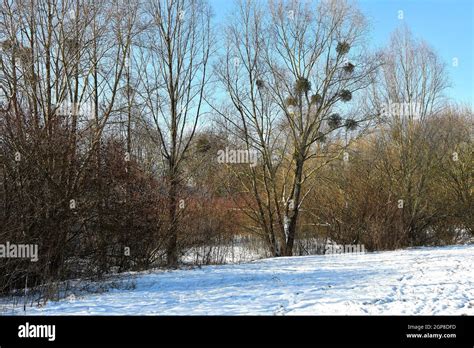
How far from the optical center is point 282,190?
24.2 metres

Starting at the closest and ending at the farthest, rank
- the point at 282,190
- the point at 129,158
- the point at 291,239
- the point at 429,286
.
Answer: the point at 429,286 < the point at 129,158 < the point at 291,239 < the point at 282,190

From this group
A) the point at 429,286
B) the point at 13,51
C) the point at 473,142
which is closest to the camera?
the point at 429,286

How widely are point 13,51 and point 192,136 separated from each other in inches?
341

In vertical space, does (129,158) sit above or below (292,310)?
above

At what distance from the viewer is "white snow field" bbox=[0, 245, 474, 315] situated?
6668 millimetres

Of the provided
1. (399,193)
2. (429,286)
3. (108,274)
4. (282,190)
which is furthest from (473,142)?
(108,274)

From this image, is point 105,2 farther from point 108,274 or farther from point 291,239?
point 291,239

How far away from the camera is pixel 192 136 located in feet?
61.3

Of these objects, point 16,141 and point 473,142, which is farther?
point 473,142

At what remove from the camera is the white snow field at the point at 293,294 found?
667 cm

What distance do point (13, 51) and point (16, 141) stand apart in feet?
9.28

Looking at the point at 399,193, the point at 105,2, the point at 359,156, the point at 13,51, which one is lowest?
the point at 399,193

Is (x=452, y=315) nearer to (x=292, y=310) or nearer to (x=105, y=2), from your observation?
(x=292, y=310)

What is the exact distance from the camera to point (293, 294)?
26.3 feet
